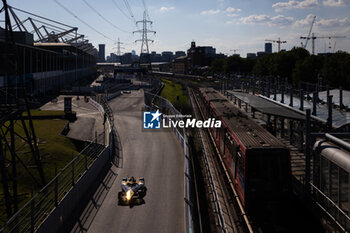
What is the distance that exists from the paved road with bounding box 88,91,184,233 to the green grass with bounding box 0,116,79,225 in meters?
3.81

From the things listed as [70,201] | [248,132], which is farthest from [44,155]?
[248,132]

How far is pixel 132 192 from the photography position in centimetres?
1495

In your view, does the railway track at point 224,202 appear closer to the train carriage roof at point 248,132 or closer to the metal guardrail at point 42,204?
the train carriage roof at point 248,132

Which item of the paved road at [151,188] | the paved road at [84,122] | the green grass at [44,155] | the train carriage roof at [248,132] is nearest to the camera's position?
the paved road at [151,188]

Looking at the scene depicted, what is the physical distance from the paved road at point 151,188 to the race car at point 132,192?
287 mm

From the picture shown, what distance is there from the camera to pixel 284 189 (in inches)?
510

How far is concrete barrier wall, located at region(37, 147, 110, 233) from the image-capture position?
11.3 meters

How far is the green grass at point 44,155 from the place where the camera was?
15898 millimetres

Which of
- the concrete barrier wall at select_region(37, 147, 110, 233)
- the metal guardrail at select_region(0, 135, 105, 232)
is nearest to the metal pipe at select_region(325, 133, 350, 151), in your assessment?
the metal guardrail at select_region(0, 135, 105, 232)

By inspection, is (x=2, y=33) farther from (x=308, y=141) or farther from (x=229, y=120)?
(x=308, y=141)

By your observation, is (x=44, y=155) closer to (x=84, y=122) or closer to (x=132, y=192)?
(x=132, y=192)

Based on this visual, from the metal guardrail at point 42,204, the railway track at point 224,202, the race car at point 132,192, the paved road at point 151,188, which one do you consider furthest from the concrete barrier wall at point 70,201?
the railway track at point 224,202

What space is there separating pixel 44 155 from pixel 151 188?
8896mm

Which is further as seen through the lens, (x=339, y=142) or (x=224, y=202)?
(x=224, y=202)
